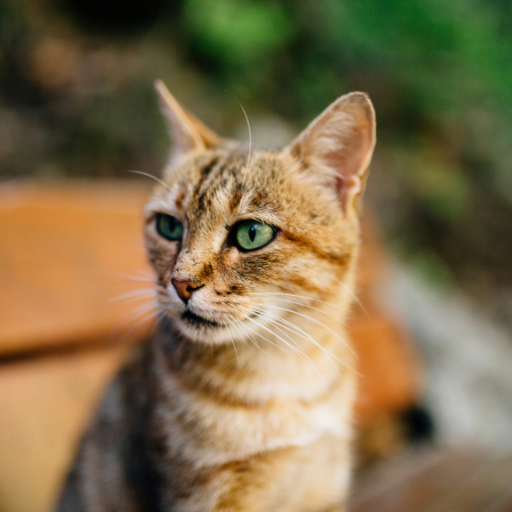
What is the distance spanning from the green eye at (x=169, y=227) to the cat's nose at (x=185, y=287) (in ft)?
0.55

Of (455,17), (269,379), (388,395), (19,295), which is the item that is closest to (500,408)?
(388,395)

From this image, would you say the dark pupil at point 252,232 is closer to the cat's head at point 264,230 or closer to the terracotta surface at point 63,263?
the cat's head at point 264,230

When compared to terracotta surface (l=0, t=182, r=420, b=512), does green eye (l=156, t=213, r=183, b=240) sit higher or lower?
higher

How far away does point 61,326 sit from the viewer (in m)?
1.38

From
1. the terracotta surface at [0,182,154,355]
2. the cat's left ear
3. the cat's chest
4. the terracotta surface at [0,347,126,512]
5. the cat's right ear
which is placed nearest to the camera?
the cat's left ear

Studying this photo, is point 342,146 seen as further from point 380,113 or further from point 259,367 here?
point 380,113

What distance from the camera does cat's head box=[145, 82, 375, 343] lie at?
0.76 m

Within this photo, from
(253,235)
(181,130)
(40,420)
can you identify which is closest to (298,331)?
(253,235)

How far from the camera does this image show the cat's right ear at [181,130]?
3.13 ft

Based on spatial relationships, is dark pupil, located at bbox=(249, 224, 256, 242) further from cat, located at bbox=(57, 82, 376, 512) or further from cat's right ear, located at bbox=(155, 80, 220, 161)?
cat's right ear, located at bbox=(155, 80, 220, 161)

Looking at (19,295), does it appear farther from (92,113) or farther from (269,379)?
(92,113)

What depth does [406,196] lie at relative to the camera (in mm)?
2463

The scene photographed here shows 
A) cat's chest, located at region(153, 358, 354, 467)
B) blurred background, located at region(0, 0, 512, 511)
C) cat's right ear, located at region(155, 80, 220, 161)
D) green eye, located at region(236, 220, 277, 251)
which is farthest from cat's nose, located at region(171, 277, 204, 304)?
blurred background, located at region(0, 0, 512, 511)

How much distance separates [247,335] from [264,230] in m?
0.20
